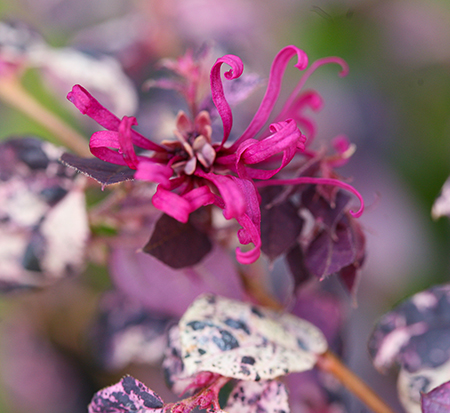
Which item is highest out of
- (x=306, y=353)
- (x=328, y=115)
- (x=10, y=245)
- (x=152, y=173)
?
(x=328, y=115)

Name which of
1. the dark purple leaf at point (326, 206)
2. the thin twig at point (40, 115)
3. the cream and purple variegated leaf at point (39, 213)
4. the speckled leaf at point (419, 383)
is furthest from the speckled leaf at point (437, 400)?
the thin twig at point (40, 115)

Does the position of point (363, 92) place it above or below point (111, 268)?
above

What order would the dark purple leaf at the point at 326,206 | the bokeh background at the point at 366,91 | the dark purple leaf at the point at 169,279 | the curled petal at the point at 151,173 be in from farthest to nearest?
the bokeh background at the point at 366,91, the dark purple leaf at the point at 169,279, the dark purple leaf at the point at 326,206, the curled petal at the point at 151,173

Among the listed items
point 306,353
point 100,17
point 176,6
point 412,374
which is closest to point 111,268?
point 306,353

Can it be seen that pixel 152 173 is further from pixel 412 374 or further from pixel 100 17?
pixel 100 17

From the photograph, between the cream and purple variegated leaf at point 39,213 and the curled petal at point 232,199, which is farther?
the cream and purple variegated leaf at point 39,213

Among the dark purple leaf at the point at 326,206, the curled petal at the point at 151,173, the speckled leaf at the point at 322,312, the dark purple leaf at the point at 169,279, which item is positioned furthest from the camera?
the speckled leaf at the point at 322,312

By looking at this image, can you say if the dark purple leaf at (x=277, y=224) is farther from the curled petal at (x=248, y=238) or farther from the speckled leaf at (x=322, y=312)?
the speckled leaf at (x=322, y=312)
